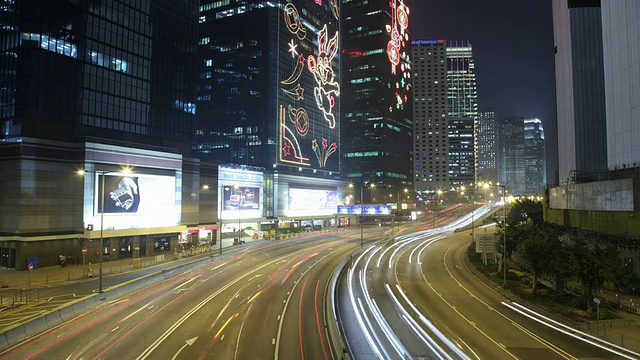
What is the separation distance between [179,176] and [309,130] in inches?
2376

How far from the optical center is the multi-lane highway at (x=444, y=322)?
2189 centimetres

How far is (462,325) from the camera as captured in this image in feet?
87.2

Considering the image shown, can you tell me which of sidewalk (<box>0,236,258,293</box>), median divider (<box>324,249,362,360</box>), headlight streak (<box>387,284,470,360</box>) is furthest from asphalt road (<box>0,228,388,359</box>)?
headlight streak (<box>387,284,470,360</box>)

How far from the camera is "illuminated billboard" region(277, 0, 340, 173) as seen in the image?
4296 inches

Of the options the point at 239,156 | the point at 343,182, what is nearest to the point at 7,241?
the point at 239,156

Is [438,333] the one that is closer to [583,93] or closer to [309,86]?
[583,93]

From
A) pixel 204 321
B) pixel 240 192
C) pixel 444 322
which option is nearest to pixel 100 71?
pixel 240 192

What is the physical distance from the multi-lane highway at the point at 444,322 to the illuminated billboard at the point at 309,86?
224ft

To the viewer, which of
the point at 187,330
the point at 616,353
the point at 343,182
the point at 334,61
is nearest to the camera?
the point at 616,353

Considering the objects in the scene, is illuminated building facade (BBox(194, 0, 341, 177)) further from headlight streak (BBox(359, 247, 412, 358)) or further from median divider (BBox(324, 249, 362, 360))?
median divider (BBox(324, 249, 362, 360))

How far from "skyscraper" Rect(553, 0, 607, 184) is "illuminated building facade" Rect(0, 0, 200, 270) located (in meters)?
63.8

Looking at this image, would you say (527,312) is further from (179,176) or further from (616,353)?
(179,176)

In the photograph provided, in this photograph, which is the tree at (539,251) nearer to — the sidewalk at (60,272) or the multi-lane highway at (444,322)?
the multi-lane highway at (444,322)

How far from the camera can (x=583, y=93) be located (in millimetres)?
59281
